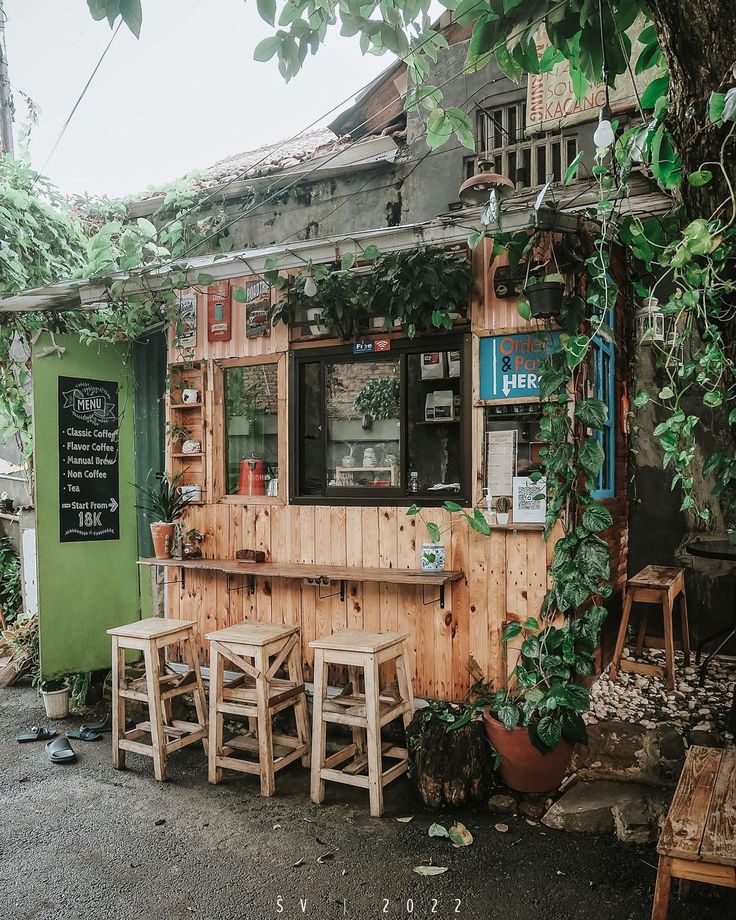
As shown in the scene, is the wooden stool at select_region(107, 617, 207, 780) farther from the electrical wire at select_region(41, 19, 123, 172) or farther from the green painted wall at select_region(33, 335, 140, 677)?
the electrical wire at select_region(41, 19, 123, 172)

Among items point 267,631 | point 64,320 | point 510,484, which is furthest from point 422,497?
point 64,320

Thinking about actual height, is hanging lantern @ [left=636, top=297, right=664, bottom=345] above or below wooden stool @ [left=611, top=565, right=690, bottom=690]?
above

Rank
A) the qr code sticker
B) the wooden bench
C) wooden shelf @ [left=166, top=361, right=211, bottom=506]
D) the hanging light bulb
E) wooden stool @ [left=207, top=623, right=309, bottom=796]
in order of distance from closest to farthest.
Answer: the wooden bench
the hanging light bulb
wooden stool @ [left=207, top=623, right=309, bottom=796]
the qr code sticker
wooden shelf @ [left=166, top=361, right=211, bottom=506]

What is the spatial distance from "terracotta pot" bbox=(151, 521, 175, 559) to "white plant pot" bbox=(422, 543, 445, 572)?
1969 millimetres

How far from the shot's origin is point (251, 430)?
5.39m

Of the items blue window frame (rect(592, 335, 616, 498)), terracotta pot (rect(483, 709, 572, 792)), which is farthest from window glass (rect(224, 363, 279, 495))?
terracotta pot (rect(483, 709, 572, 792))

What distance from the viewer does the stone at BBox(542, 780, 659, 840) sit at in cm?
344

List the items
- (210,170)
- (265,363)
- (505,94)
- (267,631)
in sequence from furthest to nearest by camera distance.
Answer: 1. (210,170)
2. (505,94)
3. (265,363)
4. (267,631)

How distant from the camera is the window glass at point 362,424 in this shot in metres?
4.91

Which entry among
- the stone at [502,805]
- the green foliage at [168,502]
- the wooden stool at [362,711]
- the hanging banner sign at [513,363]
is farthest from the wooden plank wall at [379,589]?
the hanging banner sign at [513,363]

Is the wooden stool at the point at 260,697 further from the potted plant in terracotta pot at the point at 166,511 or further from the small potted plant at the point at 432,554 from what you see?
the potted plant in terracotta pot at the point at 166,511

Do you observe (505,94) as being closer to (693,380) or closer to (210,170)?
(693,380)

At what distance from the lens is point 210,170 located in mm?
8438

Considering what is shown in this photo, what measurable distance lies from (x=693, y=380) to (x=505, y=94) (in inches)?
123
